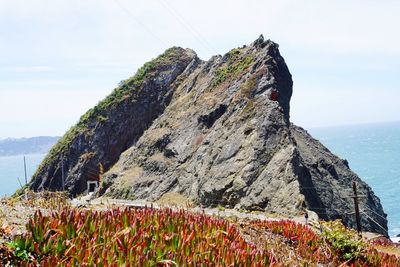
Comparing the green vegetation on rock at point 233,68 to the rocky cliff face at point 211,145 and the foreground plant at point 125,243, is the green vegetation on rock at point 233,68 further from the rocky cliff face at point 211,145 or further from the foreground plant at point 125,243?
the foreground plant at point 125,243

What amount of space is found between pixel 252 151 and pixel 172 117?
2056 cm

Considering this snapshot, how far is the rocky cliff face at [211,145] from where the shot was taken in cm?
3662

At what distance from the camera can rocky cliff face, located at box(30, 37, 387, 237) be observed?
3662 cm

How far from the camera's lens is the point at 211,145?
45312 mm

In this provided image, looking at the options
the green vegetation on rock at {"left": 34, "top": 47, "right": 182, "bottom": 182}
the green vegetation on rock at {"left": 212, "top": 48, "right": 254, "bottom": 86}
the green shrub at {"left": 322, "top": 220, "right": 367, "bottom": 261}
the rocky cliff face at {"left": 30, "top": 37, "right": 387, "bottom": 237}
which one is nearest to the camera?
the green shrub at {"left": 322, "top": 220, "right": 367, "bottom": 261}

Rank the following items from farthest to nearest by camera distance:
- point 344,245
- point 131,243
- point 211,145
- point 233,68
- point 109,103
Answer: point 109,103 < point 233,68 < point 211,145 < point 344,245 < point 131,243

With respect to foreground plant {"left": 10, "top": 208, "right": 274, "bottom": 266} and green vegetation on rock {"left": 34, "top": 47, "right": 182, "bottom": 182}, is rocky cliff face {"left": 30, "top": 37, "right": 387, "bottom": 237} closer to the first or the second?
green vegetation on rock {"left": 34, "top": 47, "right": 182, "bottom": 182}

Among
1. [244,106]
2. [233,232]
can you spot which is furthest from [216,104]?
[233,232]

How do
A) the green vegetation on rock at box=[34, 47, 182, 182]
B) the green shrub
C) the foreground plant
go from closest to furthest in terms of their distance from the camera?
1. the foreground plant
2. the green shrub
3. the green vegetation on rock at box=[34, 47, 182, 182]

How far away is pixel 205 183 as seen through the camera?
40.5 meters

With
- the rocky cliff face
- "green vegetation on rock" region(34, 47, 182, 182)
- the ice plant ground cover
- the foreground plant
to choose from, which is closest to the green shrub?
the ice plant ground cover

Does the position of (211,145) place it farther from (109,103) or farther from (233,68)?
(109,103)

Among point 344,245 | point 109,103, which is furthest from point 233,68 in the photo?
point 344,245

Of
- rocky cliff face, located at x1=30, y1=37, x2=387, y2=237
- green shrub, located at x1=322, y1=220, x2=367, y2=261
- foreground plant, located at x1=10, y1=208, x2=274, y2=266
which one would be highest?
rocky cliff face, located at x1=30, y1=37, x2=387, y2=237
